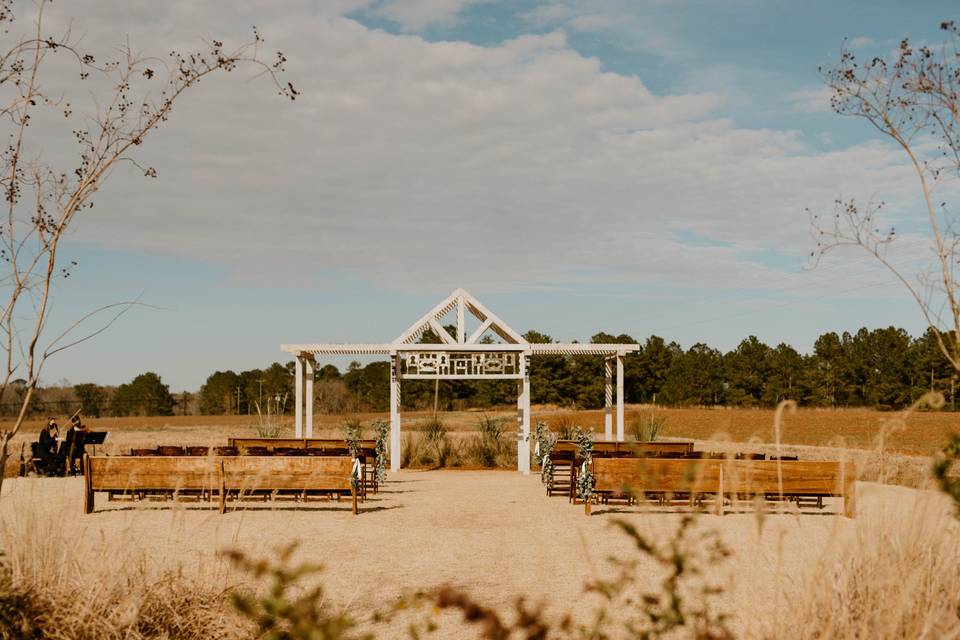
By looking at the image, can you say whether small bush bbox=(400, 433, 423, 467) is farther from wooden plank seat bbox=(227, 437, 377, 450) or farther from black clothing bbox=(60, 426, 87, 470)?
black clothing bbox=(60, 426, 87, 470)

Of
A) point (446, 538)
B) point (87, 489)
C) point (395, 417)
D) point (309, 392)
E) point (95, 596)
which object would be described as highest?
point (309, 392)

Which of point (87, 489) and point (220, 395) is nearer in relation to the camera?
point (87, 489)

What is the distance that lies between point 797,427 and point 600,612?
4085cm

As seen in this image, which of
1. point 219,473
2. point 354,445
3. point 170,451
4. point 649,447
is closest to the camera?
point 219,473

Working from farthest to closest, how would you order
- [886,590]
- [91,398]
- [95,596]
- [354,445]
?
[91,398] < [354,445] < [95,596] < [886,590]

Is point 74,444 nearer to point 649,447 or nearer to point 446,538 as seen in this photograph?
point 446,538

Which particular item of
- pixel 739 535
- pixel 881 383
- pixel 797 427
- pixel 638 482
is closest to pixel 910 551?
pixel 739 535

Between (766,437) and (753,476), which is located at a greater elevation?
(753,476)

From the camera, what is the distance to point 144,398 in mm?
78438

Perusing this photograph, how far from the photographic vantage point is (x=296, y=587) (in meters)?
6.58

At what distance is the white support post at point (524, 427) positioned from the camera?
1802cm

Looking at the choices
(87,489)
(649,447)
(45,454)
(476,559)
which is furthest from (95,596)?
(45,454)

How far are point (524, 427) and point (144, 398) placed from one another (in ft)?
223

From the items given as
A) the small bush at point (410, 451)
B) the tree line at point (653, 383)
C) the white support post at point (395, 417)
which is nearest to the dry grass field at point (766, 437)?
the small bush at point (410, 451)
